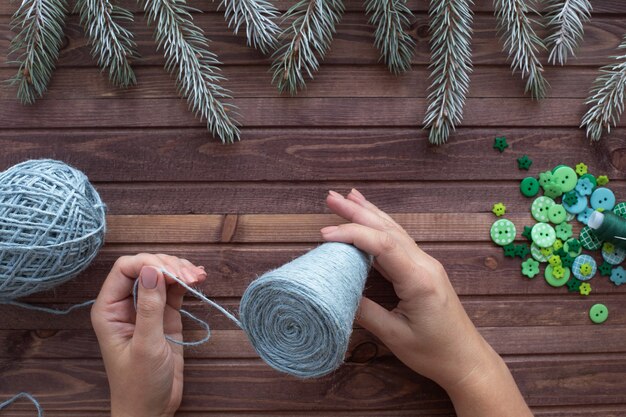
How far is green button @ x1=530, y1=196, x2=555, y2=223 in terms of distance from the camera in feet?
3.33

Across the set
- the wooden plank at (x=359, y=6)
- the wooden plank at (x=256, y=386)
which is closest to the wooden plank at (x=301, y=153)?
the wooden plank at (x=359, y=6)

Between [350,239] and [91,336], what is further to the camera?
[91,336]

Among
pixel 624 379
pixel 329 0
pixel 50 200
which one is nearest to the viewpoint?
pixel 50 200

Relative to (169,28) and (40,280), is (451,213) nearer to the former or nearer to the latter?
(169,28)

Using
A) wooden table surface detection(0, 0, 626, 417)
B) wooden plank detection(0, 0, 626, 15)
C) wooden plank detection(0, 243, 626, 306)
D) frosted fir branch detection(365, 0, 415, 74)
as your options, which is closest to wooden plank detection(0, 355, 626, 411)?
wooden table surface detection(0, 0, 626, 417)

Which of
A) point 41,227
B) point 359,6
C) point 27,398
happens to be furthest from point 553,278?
point 27,398

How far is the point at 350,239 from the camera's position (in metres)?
0.84

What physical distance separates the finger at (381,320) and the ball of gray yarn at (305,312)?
0.40 ft

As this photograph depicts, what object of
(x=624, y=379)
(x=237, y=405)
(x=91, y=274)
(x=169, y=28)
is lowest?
(x=237, y=405)

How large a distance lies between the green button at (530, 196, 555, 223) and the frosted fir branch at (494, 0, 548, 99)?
0.67ft

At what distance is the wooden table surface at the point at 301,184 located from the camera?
3.25 ft

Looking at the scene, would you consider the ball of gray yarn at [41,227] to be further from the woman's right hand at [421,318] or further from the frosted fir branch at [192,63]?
the woman's right hand at [421,318]

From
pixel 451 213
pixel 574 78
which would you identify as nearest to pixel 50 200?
pixel 451 213

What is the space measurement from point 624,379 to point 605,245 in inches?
11.0
